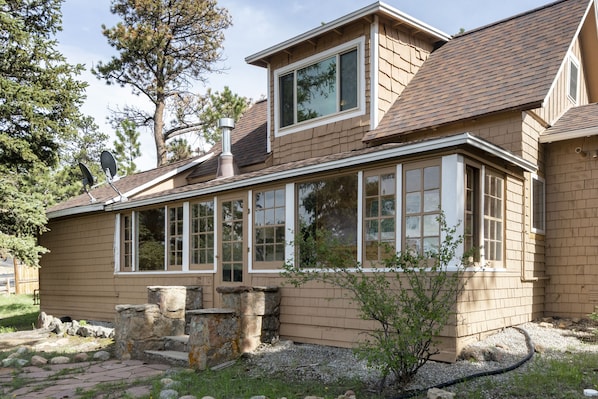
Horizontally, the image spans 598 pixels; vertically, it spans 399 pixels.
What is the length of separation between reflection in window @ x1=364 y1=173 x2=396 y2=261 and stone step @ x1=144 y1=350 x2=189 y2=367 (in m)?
2.85

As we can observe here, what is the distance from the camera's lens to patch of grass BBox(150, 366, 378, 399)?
5.61 m

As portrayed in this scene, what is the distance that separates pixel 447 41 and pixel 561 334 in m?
6.13

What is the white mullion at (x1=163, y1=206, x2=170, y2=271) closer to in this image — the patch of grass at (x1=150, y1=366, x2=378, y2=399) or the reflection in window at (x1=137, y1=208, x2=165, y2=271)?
the reflection in window at (x1=137, y1=208, x2=165, y2=271)

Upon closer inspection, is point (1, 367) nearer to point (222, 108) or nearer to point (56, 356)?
point (56, 356)

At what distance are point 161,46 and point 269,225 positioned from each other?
46.5 ft

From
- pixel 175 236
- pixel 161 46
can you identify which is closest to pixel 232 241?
pixel 175 236

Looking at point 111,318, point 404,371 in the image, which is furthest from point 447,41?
point 111,318

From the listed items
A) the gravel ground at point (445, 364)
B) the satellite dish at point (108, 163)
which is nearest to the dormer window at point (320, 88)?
the satellite dish at point (108, 163)

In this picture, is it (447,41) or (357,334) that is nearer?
(357,334)

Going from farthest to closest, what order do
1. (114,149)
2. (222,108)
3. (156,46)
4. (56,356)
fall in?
(114,149) → (222,108) → (156,46) → (56,356)

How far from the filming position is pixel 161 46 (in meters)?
20.5

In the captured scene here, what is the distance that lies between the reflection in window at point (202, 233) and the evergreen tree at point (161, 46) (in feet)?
39.5

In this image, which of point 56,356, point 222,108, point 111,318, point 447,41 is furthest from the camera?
point 222,108

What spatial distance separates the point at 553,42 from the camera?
894cm
